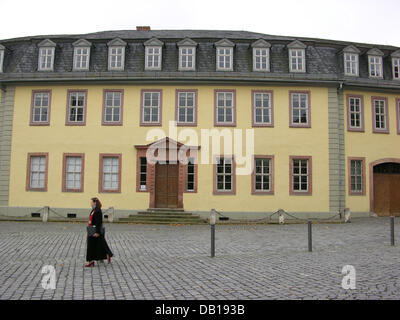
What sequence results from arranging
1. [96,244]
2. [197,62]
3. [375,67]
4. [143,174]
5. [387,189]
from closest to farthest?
[96,244] → [143,174] → [197,62] → [387,189] → [375,67]

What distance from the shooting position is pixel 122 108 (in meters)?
20.7

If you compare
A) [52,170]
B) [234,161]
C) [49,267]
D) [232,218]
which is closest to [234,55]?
[234,161]

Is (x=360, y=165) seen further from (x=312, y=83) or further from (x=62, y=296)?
(x=62, y=296)

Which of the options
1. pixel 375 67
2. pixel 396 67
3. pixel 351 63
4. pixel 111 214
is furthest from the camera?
pixel 396 67

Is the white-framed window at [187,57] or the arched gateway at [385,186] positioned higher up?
the white-framed window at [187,57]

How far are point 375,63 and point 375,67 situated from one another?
0.23 meters

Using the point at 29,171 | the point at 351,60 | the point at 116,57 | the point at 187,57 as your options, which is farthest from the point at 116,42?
the point at 351,60

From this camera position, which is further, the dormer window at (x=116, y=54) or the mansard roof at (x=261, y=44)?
the dormer window at (x=116, y=54)

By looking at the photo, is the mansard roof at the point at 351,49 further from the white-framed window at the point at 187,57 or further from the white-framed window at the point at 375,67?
the white-framed window at the point at 187,57

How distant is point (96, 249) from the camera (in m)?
8.22

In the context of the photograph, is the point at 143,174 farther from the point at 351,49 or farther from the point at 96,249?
Result: the point at 351,49

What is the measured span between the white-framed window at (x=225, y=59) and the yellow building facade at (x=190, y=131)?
0.18 ft

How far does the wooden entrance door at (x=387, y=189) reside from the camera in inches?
842

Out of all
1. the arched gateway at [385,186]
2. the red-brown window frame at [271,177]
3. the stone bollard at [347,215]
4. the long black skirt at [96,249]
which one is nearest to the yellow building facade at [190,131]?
the red-brown window frame at [271,177]
